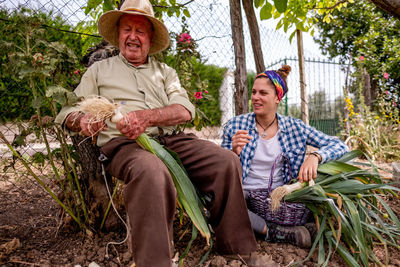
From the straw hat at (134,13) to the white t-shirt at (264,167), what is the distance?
116 centimetres

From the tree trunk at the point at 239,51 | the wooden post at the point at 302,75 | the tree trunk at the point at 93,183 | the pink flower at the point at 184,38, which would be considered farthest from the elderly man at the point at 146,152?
the wooden post at the point at 302,75

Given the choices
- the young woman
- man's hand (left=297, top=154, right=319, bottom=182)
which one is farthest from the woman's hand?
man's hand (left=297, top=154, right=319, bottom=182)

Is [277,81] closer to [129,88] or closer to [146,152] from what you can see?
[129,88]

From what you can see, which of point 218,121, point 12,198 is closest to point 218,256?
point 12,198

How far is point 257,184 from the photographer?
238 cm

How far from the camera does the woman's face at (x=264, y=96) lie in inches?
94.7

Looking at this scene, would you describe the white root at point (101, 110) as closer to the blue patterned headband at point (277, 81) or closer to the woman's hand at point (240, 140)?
the woman's hand at point (240, 140)

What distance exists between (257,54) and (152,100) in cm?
154

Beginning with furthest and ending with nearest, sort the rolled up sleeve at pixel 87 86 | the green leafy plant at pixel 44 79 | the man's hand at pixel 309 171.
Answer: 1. the man's hand at pixel 309 171
2. the rolled up sleeve at pixel 87 86
3. the green leafy plant at pixel 44 79

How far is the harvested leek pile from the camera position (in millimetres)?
1854

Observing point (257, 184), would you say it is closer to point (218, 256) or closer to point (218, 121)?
point (218, 256)

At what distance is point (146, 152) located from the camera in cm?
172

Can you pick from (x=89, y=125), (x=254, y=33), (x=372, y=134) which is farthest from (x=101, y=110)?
(x=372, y=134)

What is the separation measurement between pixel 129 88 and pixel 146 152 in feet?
2.00
